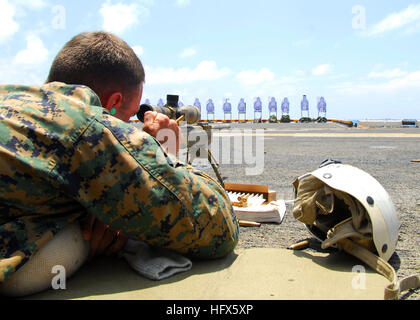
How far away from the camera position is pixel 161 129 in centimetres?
197

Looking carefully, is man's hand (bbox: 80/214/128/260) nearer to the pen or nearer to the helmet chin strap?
the helmet chin strap

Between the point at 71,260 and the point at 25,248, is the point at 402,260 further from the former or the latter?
the point at 25,248

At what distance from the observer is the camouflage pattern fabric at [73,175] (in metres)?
1.37

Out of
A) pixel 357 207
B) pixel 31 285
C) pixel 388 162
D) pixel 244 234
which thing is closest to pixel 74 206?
pixel 31 285

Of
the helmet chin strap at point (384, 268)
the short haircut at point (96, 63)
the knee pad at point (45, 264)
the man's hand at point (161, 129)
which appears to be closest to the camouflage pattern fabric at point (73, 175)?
the knee pad at point (45, 264)

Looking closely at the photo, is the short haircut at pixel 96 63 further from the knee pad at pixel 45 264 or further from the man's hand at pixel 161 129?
the knee pad at pixel 45 264

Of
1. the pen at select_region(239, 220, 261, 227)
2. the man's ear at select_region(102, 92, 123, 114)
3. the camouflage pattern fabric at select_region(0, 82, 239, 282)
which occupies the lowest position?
the pen at select_region(239, 220, 261, 227)

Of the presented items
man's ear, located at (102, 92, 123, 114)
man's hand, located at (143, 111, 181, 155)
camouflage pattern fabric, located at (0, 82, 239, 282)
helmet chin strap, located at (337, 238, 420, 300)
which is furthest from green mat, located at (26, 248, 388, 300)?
man's ear, located at (102, 92, 123, 114)

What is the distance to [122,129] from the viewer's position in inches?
58.1

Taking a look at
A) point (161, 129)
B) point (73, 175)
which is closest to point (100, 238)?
point (73, 175)

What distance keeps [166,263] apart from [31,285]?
584mm

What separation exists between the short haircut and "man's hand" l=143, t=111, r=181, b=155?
27 cm

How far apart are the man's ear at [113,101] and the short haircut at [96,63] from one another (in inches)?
1.1

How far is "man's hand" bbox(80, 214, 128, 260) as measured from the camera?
167 cm
